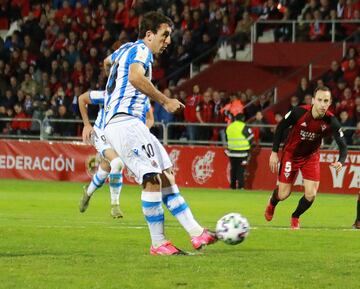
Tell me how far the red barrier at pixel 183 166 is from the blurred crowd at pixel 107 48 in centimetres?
108

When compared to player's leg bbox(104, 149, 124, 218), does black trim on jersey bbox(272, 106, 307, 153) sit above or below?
above

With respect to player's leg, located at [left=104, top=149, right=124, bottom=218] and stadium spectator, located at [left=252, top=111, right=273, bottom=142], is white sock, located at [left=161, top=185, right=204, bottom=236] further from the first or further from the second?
stadium spectator, located at [left=252, top=111, right=273, bottom=142]

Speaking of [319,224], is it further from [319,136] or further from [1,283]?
[1,283]

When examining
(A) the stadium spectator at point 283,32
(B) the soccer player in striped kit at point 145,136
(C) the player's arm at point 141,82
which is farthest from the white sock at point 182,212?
(A) the stadium spectator at point 283,32

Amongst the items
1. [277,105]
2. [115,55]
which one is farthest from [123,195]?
[115,55]

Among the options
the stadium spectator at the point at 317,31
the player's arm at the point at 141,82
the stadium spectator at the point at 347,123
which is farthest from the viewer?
the stadium spectator at the point at 317,31

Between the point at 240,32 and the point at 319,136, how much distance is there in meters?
17.0

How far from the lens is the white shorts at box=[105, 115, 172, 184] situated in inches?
414

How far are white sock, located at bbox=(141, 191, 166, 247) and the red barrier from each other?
1446 centimetres

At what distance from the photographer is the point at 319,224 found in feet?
52.1

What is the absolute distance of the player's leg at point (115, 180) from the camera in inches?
642

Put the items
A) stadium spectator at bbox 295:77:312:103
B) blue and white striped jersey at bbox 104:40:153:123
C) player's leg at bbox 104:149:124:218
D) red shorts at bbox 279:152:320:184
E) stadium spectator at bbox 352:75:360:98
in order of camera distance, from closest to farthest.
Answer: blue and white striped jersey at bbox 104:40:153:123 → red shorts at bbox 279:152:320:184 → player's leg at bbox 104:149:124:218 → stadium spectator at bbox 352:75:360:98 → stadium spectator at bbox 295:77:312:103

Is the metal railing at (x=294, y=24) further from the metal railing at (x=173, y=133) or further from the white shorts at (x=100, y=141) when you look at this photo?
the white shorts at (x=100, y=141)

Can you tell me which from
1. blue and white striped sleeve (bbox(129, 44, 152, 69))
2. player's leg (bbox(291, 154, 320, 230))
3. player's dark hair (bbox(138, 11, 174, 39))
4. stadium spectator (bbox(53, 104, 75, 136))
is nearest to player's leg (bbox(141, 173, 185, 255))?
blue and white striped sleeve (bbox(129, 44, 152, 69))
